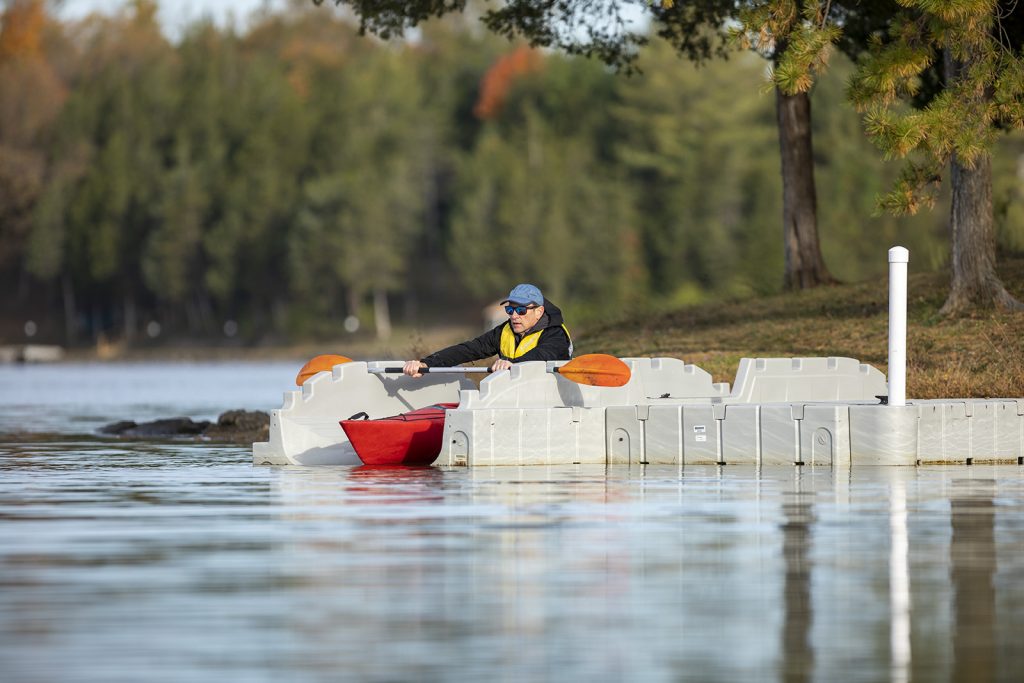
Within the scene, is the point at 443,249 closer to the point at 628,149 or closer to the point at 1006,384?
the point at 628,149

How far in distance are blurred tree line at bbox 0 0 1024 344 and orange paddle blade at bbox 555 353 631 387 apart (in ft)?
297

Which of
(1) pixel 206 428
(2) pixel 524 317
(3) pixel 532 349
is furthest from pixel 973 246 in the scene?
(2) pixel 524 317

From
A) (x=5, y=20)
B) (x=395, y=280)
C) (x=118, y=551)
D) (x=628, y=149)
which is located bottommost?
(x=118, y=551)

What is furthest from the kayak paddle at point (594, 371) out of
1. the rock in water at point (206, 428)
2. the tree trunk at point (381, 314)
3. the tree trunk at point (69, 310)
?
the tree trunk at point (69, 310)

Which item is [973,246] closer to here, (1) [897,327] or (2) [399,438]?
(1) [897,327]

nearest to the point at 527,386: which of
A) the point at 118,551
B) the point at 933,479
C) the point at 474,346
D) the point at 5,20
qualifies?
the point at 474,346

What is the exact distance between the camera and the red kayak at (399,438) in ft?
69.1

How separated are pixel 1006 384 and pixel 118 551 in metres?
15.5

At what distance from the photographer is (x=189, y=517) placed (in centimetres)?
1479

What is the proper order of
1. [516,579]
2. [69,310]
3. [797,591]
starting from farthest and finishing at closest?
[69,310]
[516,579]
[797,591]

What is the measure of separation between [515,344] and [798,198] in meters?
19.8

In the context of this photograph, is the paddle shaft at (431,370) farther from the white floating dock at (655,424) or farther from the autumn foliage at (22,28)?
the autumn foliage at (22,28)

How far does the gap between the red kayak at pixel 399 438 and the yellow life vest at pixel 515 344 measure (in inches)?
33.3

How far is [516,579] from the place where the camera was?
1089 cm
